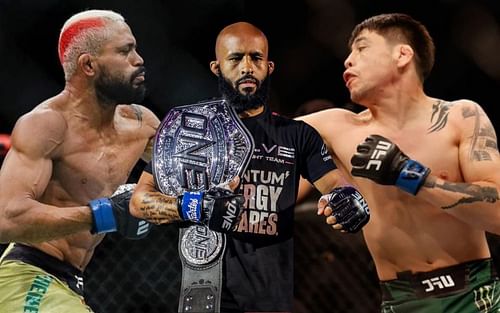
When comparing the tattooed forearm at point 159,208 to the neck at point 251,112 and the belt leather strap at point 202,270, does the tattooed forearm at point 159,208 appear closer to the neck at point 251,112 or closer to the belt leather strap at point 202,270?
the belt leather strap at point 202,270

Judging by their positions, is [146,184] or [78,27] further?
[78,27]

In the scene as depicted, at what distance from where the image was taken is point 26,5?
221cm

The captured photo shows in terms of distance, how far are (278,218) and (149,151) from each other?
45 cm

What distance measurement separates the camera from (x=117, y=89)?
197cm

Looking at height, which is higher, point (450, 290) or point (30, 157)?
point (30, 157)

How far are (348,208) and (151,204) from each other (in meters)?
0.39

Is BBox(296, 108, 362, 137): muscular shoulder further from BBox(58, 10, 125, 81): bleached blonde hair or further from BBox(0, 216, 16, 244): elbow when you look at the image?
BBox(0, 216, 16, 244): elbow

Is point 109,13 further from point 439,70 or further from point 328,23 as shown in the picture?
point 439,70

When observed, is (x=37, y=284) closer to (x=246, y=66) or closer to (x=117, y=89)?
(x=117, y=89)

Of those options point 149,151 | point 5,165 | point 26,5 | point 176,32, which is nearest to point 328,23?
point 176,32

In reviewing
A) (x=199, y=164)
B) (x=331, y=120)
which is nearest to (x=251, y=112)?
(x=199, y=164)

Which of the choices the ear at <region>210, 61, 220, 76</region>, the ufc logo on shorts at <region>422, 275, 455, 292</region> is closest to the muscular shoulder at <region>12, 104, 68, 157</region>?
the ear at <region>210, 61, 220, 76</region>

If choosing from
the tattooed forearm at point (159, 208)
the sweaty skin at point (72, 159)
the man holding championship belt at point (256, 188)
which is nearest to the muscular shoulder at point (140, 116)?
the sweaty skin at point (72, 159)

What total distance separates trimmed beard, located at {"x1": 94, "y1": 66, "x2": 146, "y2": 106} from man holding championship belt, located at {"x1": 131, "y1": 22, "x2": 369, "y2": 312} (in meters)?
0.21
